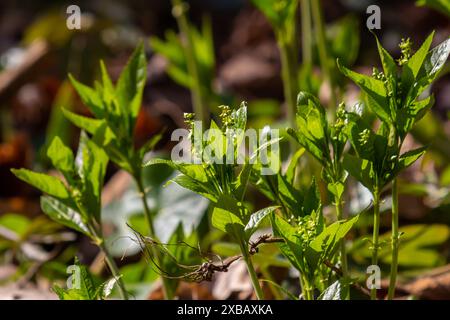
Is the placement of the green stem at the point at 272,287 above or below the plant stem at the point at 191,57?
below

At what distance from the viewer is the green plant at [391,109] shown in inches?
32.3

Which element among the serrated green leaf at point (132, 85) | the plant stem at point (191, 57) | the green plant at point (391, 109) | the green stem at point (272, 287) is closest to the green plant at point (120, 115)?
the serrated green leaf at point (132, 85)

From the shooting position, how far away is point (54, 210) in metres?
1.05

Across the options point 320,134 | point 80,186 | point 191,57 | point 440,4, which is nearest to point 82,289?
point 80,186

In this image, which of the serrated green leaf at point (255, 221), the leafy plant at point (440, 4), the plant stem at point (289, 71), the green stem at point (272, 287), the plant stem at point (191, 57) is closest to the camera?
the serrated green leaf at point (255, 221)

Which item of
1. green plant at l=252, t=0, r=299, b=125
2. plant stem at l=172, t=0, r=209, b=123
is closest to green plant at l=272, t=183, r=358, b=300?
green plant at l=252, t=0, r=299, b=125

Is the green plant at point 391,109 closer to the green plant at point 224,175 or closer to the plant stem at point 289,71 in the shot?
the green plant at point 224,175

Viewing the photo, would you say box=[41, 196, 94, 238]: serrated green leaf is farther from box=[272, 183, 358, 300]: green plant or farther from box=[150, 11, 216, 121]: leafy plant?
box=[150, 11, 216, 121]: leafy plant

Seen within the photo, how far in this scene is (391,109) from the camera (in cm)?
83

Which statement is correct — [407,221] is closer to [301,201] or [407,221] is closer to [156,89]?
[301,201]

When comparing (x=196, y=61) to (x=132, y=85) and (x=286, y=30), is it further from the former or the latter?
(x=132, y=85)

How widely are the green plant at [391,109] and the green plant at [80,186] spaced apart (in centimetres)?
35

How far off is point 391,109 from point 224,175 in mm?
191

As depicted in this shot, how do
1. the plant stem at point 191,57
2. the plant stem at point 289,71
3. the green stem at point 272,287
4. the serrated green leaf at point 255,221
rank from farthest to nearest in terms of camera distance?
the plant stem at point 191,57 < the plant stem at point 289,71 < the green stem at point 272,287 < the serrated green leaf at point 255,221
